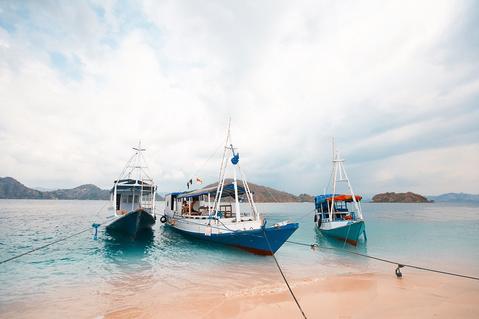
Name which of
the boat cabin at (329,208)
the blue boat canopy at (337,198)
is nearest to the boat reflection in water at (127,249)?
the blue boat canopy at (337,198)

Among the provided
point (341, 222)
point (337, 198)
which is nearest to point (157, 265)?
point (341, 222)

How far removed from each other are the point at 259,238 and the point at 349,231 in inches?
404

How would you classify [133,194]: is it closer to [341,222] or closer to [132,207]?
[132,207]

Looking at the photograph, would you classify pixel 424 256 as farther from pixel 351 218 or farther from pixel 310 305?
pixel 310 305

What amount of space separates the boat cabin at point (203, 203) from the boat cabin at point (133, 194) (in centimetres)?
255

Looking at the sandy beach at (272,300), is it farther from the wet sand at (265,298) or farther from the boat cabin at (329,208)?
the boat cabin at (329,208)

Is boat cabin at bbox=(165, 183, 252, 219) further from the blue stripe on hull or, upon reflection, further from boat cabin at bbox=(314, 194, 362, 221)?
boat cabin at bbox=(314, 194, 362, 221)

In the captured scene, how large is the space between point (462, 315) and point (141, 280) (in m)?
13.5

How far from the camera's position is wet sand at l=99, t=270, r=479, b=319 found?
8359 millimetres

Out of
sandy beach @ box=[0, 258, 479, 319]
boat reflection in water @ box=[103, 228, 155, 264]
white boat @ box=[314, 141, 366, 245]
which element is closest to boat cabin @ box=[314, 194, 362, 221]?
white boat @ box=[314, 141, 366, 245]

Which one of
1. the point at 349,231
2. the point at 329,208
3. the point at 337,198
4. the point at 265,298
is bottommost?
the point at 265,298

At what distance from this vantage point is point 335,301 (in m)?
9.47

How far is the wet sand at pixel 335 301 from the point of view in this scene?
8359 millimetres

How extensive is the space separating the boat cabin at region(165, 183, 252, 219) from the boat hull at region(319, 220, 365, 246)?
8758mm
